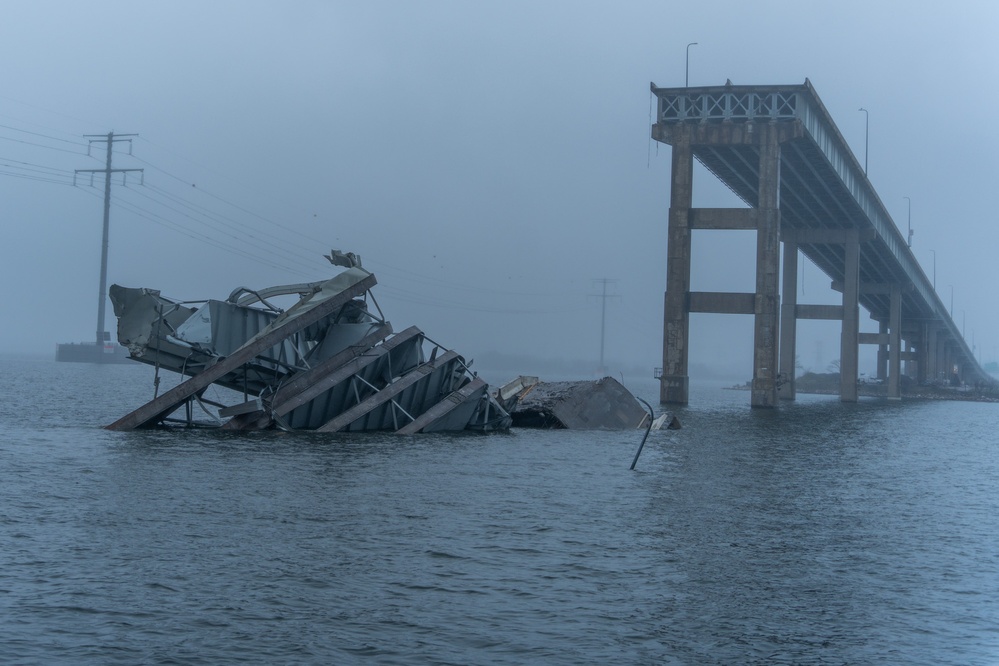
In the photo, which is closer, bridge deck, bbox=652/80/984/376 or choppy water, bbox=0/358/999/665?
choppy water, bbox=0/358/999/665

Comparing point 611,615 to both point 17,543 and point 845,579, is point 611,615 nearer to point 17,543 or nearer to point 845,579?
point 845,579

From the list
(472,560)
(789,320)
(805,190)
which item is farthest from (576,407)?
(789,320)

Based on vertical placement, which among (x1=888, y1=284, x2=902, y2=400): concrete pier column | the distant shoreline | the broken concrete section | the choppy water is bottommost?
the choppy water

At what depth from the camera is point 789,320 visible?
9325 centimetres

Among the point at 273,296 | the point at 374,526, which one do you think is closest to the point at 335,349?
the point at 273,296

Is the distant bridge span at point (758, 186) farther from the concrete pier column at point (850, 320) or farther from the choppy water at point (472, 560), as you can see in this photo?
the choppy water at point (472, 560)

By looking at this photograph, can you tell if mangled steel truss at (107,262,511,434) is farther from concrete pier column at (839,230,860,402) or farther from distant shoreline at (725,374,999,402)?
distant shoreline at (725,374,999,402)

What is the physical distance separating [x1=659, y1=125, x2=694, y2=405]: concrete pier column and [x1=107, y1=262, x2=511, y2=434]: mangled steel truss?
3351 centimetres

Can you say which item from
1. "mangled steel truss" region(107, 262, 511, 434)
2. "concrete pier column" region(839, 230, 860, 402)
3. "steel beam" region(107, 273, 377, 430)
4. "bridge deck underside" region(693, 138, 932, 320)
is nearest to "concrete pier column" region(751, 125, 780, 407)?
"bridge deck underside" region(693, 138, 932, 320)

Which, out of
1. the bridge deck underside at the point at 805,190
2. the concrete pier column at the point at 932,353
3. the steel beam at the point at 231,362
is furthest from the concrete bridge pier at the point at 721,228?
the concrete pier column at the point at 932,353

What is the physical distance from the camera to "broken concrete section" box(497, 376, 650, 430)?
125ft

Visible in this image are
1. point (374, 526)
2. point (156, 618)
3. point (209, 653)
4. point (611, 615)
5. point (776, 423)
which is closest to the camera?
point (209, 653)

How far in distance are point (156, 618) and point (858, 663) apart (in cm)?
650

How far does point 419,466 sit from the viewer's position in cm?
2347
